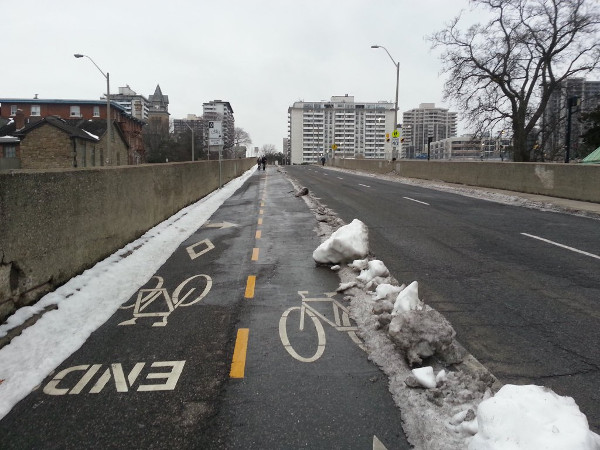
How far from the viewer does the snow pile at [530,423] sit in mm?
2406

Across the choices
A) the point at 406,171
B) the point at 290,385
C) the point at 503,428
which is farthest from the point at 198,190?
the point at 406,171

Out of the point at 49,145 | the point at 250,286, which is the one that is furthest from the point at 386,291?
the point at 49,145

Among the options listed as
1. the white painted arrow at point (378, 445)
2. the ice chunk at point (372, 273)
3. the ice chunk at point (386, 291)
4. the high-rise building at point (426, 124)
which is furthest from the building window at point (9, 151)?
the high-rise building at point (426, 124)

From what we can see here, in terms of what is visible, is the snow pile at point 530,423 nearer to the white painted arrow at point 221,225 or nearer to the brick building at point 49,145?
the white painted arrow at point 221,225

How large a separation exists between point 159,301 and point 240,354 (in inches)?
81.1

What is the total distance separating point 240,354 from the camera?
4.23 metres

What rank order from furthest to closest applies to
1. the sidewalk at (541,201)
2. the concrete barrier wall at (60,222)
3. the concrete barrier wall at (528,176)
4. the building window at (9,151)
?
the building window at (9,151) → the concrete barrier wall at (528,176) → the sidewalk at (541,201) → the concrete barrier wall at (60,222)

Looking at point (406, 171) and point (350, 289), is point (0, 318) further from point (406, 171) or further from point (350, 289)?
point (406, 171)

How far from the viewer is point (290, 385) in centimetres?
364

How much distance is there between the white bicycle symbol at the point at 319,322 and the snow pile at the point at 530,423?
1713 millimetres

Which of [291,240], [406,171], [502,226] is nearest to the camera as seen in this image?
[291,240]

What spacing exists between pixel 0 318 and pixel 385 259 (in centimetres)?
547

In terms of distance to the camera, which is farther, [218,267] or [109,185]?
[109,185]

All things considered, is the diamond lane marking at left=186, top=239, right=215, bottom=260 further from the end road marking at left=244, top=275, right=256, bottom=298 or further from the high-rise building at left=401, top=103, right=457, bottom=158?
the high-rise building at left=401, top=103, right=457, bottom=158
